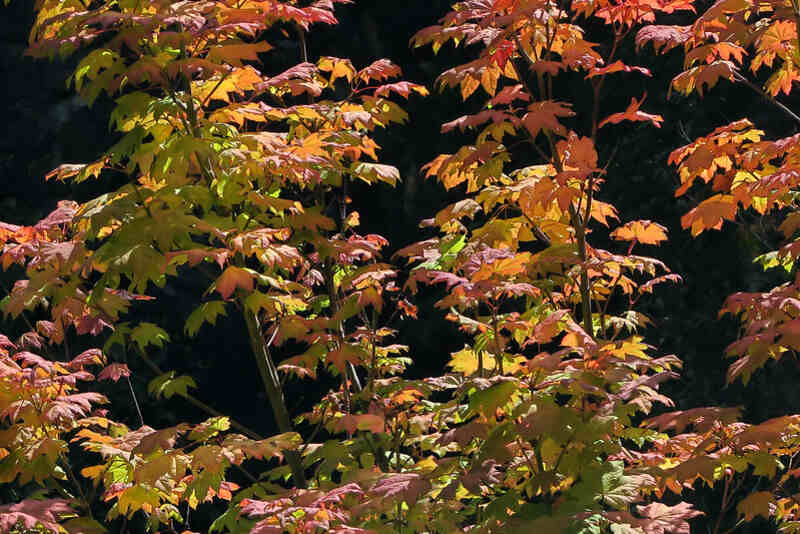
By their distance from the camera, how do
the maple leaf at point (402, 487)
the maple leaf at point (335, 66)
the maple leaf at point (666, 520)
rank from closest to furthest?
the maple leaf at point (402, 487), the maple leaf at point (666, 520), the maple leaf at point (335, 66)

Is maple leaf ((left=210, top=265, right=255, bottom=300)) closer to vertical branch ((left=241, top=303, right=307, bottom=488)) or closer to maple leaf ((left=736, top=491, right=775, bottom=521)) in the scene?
vertical branch ((left=241, top=303, right=307, bottom=488))

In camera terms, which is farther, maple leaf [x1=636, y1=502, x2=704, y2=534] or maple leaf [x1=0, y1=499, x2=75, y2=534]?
maple leaf [x1=0, y1=499, x2=75, y2=534]

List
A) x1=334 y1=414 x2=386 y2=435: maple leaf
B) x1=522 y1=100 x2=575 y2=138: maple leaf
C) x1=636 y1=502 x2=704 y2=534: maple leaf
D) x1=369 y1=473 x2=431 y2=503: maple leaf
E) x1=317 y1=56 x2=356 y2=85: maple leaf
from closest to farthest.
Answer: x1=369 y1=473 x2=431 y2=503: maple leaf
x1=636 y1=502 x2=704 y2=534: maple leaf
x1=522 y1=100 x2=575 y2=138: maple leaf
x1=334 y1=414 x2=386 y2=435: maple leaf
x1=317 y1=56 x2=356 y2=85: maple leaf

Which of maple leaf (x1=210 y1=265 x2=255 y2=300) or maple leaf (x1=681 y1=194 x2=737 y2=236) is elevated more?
maple leaf (x1=210 y1=265 x2=255 y2=300)

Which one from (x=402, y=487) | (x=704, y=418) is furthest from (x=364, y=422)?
(x=704, y=418)

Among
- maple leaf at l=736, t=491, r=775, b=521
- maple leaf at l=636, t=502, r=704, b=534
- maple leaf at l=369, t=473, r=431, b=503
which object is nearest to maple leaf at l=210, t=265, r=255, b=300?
maple leaf at l=369, t=473, r=431, b=503

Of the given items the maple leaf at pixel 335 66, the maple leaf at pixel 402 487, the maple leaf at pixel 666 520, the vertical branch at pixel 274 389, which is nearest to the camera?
the maple leaf at pixel 402 487

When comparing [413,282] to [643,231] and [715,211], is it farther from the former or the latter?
[715,211]

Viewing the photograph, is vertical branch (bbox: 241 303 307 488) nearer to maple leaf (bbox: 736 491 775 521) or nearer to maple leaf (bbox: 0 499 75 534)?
maple leaf (bbox: 0 499 75 534)

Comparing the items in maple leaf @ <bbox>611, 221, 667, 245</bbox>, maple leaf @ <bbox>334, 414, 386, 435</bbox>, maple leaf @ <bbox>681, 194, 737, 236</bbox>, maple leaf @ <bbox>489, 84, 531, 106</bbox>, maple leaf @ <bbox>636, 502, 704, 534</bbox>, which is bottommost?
maple leaf @ <bbox>636, 502, 704, 534</bbox>

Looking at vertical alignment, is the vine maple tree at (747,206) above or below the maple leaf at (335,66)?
below

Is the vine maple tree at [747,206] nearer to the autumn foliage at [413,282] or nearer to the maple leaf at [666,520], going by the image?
the autumn foliage at [413,282]

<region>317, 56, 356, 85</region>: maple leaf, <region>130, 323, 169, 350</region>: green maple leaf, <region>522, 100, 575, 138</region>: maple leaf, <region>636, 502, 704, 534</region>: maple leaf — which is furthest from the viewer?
<region>317, 56, 356, 85</region>: maple leaf

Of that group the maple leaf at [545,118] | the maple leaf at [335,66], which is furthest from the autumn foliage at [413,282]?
the maple leaf at [335,66]
